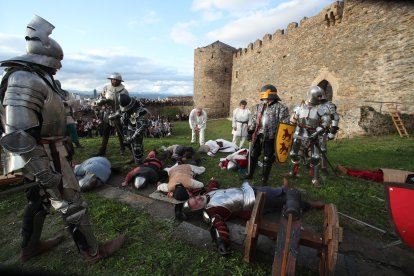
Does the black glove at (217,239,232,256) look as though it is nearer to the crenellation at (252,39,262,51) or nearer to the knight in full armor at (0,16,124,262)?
the knight in full armor at (0,16,124,262)

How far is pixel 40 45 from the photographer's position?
2066mm

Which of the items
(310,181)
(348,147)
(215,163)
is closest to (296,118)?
(310,181)

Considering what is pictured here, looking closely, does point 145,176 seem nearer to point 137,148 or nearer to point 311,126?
point 137,148

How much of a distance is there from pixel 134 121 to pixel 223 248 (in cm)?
375

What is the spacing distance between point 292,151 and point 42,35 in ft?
14.4

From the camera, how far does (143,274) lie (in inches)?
85.4

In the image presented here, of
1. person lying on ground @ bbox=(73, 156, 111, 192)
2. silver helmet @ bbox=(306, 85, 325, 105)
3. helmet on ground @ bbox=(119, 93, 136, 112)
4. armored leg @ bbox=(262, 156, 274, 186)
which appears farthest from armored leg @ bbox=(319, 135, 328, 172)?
person lying on ground @ bbox=(73, 156, 111, 192)

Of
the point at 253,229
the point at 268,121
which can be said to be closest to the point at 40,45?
the point at 253,229

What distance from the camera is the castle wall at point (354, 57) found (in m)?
9.85

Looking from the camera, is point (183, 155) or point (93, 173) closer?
point (93, 173)

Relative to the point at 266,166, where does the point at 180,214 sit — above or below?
below

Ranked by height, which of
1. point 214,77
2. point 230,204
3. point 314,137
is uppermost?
point 214,77

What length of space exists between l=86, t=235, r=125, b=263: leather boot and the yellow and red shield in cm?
285

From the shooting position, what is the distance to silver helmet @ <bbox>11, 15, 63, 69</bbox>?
204cm
